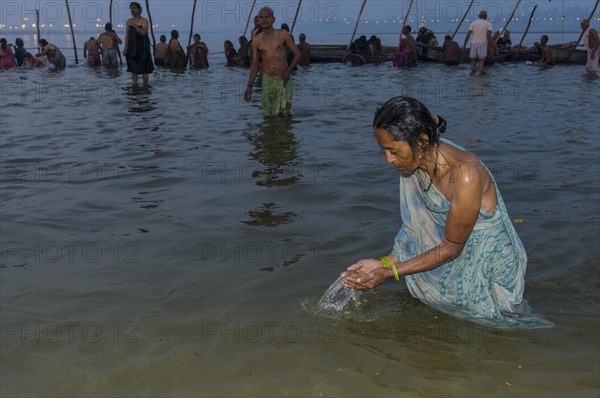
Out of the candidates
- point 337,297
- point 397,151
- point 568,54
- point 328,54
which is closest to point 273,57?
point 337,297

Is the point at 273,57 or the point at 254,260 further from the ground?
the point at 273,57

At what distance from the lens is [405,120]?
2596 millimetres

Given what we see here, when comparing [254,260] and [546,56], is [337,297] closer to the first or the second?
[254,260]

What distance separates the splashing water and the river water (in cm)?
8

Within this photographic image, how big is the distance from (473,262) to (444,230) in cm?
20

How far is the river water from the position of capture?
9.68 ft

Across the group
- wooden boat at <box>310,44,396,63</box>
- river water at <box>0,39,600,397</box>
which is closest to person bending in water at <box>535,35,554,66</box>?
wooden boat at <box>310,44,396,63</box>

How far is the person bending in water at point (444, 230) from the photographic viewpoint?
266 cm

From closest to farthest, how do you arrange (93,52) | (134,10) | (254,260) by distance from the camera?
(254,260) < (134,10) < (93,52)

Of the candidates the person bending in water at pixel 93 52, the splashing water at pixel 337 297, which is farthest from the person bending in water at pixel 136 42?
the splashing water at pixel 337 297

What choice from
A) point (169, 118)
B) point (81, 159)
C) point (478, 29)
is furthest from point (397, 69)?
point (81, 159)

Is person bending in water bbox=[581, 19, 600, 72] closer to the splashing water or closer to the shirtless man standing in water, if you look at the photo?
the shirtless man standing in water

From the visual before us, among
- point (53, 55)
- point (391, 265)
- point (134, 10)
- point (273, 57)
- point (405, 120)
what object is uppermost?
point (134, 10)

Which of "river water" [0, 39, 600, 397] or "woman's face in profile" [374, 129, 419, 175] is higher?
"woman's face in profile" [374, 129, 419, 175]
